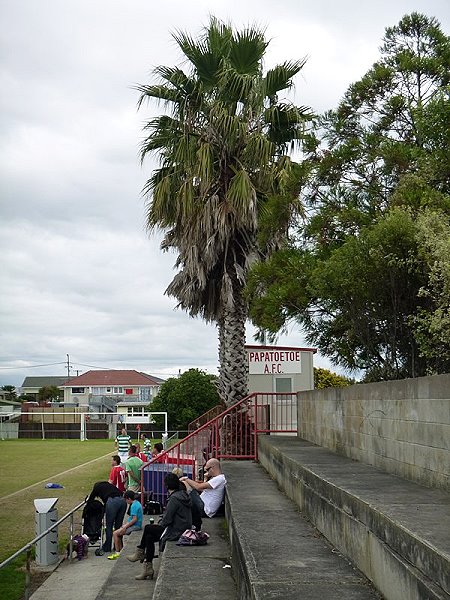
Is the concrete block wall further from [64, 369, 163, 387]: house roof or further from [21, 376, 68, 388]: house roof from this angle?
[21, 376, 68, 388]: house roof

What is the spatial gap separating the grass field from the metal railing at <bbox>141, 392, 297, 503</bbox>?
6.65 feet

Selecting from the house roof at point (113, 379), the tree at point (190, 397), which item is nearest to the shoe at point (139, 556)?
the tree at point (190, 397)

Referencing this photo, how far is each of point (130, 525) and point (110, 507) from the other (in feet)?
1.75

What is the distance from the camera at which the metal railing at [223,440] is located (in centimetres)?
1778

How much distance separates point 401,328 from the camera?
12312 millimetres

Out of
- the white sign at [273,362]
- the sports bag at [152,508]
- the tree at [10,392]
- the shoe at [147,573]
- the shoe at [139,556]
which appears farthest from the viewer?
the tree at [10,392]

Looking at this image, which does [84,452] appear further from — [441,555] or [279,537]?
[441,555]

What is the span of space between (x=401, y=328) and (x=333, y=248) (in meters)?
2.01

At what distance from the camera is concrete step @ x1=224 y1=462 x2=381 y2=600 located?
18.3 feet

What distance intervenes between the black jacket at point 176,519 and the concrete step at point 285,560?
67cm

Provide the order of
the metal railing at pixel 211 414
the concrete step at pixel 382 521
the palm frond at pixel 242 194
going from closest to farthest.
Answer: the concrete step at pixel 382 521 < the palm frond at pixel 242 194 < the metal railing at pixel 211 414

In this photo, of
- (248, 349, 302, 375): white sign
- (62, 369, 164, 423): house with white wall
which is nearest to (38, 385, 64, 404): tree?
(62, 369, 164, 423): house with white wall

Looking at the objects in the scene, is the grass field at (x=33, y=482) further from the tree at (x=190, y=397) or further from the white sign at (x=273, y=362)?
the white sign at (x=273, y=362)

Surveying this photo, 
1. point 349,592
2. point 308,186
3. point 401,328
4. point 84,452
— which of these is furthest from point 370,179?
point 84,452
